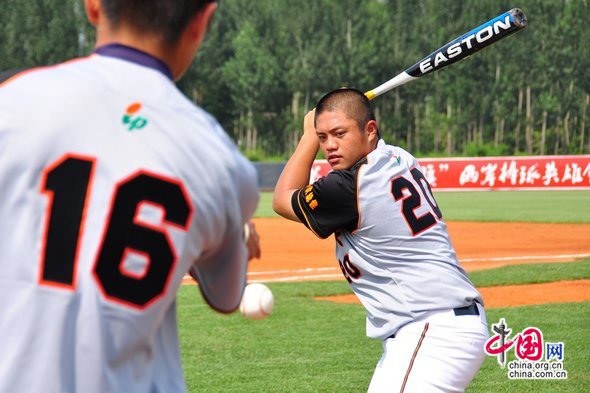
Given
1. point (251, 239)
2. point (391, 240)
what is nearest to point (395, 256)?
point (391, 240)

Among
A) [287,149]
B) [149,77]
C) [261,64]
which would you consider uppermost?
[149,77]

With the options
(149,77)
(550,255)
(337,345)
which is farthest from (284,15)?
(149,77)

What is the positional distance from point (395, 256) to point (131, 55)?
2339 mm

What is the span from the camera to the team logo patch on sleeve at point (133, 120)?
178 centimetres

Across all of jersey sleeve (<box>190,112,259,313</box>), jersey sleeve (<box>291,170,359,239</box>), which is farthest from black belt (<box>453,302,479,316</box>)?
jersey sleeve (<box>190,112,259,313</box>)

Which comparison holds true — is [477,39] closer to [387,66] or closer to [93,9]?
[93,9]

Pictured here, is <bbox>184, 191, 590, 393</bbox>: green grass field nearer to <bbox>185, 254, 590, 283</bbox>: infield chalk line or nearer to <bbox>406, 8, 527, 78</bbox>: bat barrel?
<bbox>185, 254, 590, 283</bbox>: infield chalk line

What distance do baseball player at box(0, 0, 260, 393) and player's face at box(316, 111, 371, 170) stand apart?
240cm

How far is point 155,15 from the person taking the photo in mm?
1824

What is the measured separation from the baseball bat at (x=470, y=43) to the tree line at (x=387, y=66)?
61.6 m

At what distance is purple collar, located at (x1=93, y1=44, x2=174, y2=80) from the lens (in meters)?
1.86

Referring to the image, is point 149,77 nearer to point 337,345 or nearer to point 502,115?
point 337,345

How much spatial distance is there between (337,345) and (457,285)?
4.35 m

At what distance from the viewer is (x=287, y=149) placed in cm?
7588
